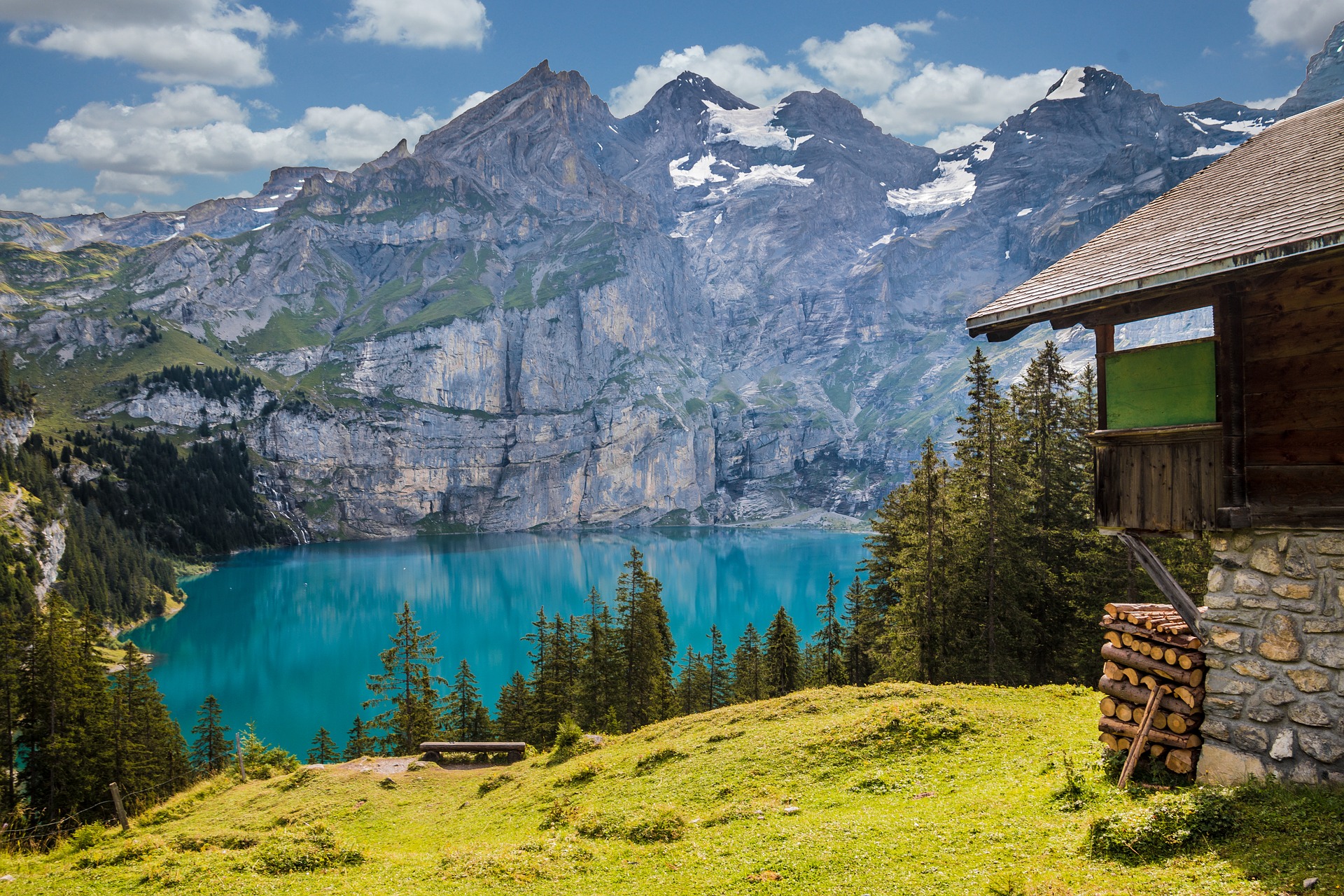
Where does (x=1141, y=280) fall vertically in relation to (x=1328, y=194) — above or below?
below

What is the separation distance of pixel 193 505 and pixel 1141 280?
215m

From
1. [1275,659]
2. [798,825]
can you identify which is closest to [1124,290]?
[1275,659]

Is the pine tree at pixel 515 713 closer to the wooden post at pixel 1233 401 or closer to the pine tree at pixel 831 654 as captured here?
the pine tree at pixel 831 654

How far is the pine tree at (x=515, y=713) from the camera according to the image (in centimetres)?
4572

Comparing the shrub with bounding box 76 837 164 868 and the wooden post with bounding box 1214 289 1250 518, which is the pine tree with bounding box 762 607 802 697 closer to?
the shrub with bounding box 76 837 164 868

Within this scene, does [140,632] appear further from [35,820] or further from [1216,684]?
[1216,684]

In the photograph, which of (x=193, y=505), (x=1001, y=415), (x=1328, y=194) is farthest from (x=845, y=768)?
(x=193, y=505)

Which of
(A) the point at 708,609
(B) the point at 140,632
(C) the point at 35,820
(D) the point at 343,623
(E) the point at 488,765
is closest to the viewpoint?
(E) the point at 488,765

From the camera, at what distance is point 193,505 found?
18138 cm

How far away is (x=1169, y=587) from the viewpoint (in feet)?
33.0

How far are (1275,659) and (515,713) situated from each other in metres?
44.3

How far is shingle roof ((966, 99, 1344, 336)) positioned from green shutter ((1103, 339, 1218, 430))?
1033mm

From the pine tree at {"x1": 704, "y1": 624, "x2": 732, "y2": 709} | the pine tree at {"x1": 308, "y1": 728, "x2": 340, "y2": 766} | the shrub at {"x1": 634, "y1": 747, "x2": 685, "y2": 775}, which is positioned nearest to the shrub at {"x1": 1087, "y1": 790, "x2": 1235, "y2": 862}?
the shrub at {"x1": 634, "y1": 747, "x2": 685, "y2": 775}

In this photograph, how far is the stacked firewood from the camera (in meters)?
9.46
